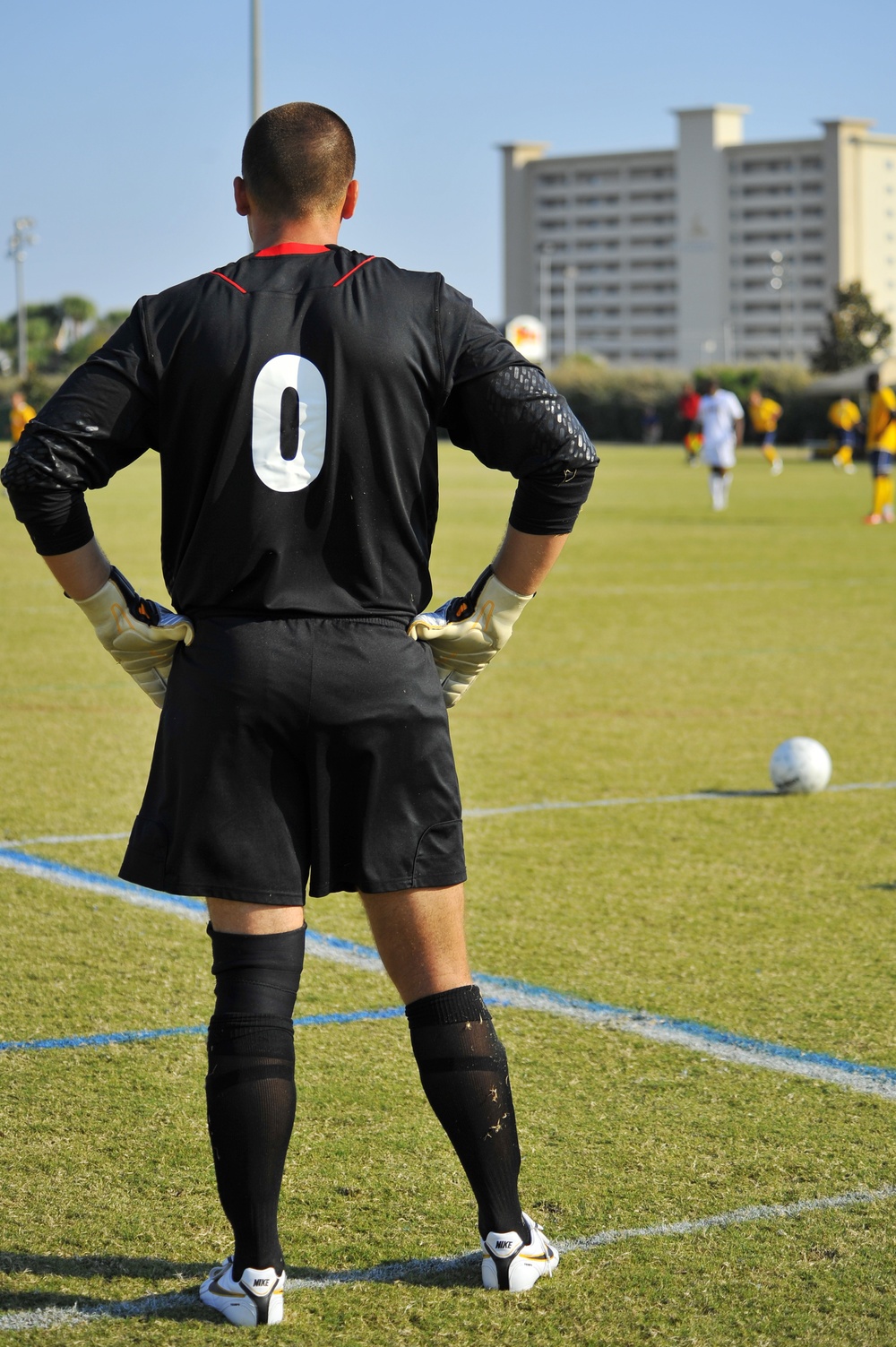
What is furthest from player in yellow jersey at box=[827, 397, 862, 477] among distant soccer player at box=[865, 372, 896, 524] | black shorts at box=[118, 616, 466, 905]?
black shorts at box=[118, 616, 466, 905]

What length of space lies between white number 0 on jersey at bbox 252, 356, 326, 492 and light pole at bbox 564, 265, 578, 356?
158 m

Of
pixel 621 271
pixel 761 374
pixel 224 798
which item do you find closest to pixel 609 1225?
pixel 224 798

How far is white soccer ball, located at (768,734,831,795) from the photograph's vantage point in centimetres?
738

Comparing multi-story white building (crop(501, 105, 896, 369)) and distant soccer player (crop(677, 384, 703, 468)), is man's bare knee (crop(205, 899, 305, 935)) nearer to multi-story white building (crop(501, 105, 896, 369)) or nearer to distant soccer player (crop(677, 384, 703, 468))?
distant soccer player (crop(677, 384, 703, 468))

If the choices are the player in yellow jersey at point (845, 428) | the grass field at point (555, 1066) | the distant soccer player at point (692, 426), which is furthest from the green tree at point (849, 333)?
the grass field at point (555, 1066)

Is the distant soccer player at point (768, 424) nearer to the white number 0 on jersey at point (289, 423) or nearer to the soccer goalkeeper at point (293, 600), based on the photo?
the soccer goalkeeper at point (293, 600)

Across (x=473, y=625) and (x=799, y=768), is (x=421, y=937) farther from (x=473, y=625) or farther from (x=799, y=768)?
(x=799, y=768)

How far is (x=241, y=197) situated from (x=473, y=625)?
2.80ft

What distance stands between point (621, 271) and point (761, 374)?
306ft

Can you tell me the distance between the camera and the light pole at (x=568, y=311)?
15950 cm

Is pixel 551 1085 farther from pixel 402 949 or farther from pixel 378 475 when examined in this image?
pixel 378 475

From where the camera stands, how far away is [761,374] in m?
Answer: 74.8

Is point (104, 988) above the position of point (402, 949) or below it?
below

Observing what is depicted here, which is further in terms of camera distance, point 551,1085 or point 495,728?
point 495,728
